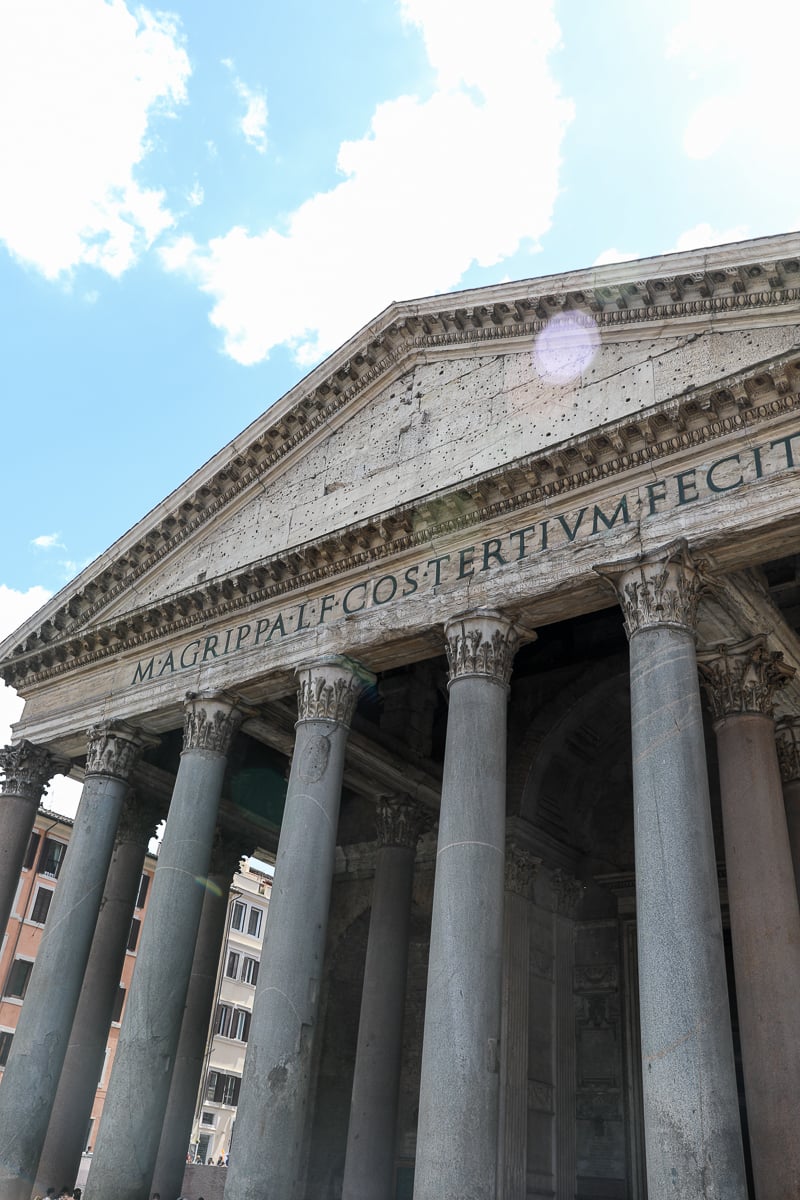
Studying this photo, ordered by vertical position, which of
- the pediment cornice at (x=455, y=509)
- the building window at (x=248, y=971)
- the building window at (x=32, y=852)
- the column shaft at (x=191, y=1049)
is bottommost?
the column shaft at (x=191, y=1049)

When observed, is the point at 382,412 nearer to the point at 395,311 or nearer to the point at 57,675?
the point at 395,311

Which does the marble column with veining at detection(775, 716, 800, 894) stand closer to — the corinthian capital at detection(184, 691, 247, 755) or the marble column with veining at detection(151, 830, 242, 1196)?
the corinthian capital at detection(184, 691, 247, 755)

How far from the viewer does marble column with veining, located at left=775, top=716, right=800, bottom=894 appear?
452 inches

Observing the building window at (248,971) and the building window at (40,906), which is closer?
the building window at (40,906)

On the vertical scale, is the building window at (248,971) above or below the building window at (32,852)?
below

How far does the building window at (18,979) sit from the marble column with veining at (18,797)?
1590 centimetres

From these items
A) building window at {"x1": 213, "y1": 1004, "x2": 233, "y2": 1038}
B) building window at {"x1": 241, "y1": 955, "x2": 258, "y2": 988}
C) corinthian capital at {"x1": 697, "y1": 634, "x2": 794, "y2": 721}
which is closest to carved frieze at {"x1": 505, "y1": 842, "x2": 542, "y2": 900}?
corinthian capital at {"x1": 697, "y1": 634, "x2": 794, "y2": 721}

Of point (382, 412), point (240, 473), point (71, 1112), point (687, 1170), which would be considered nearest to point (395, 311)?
point (382, 412)

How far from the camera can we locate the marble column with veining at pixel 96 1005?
13109 mm

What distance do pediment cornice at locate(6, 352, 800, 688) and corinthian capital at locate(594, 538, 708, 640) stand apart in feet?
3.88

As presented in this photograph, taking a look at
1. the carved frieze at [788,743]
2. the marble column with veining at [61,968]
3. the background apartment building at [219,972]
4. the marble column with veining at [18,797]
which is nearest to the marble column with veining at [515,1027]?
the carved frieze at [788,743]

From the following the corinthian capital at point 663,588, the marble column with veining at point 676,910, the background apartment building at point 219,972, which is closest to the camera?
the marble column with veining at point 676,910

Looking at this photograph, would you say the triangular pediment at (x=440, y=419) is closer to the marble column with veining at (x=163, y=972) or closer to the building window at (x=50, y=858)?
the marble column with veining at (x=163, y=972)

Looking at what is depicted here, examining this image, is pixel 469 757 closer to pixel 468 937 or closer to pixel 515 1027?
pixel 468 937
